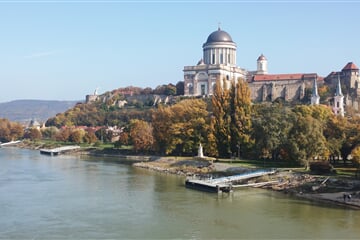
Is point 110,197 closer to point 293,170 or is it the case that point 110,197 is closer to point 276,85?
point 293,170

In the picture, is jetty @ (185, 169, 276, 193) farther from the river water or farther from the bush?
the bush

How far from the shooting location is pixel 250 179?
88.7 ft

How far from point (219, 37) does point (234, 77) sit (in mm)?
7416

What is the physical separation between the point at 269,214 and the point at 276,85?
158ft

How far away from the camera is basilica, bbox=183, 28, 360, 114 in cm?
6272

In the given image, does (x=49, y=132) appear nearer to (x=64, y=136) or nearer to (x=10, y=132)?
(x=10, y=132)

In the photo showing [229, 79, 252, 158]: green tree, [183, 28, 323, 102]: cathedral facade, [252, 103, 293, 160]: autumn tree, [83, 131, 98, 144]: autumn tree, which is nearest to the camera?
[252, 103, 293, 160]: autumn tree

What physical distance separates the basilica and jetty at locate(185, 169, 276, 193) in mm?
35446

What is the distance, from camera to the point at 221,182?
1036 inches

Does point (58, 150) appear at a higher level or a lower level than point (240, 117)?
lower

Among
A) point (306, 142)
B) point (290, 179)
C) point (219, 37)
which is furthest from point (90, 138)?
A: point (290, 179)

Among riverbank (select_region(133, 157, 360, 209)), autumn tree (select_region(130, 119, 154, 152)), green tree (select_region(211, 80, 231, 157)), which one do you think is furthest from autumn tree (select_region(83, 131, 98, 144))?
riverbank (select_region(133, 157, 360, 209))

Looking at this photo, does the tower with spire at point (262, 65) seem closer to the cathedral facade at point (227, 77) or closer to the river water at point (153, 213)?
the cathedral facade at point (227, 77)

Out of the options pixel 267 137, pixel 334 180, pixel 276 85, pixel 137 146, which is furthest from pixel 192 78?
pixel 334 180
